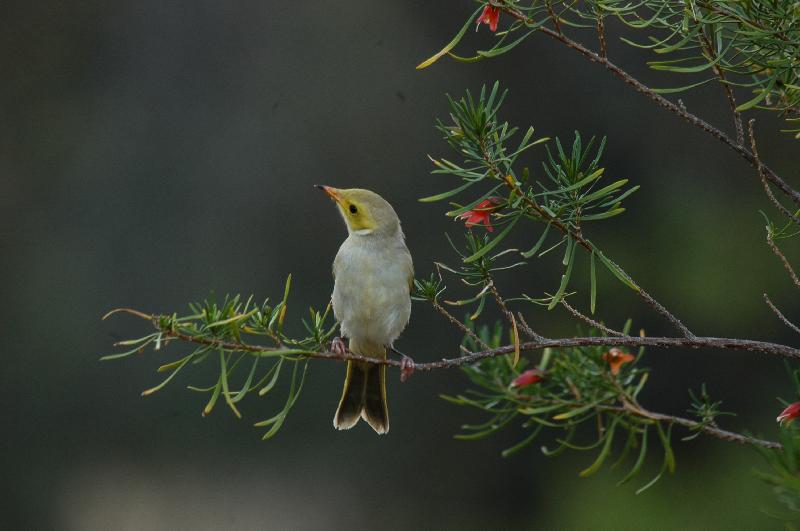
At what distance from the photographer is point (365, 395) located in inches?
80.8

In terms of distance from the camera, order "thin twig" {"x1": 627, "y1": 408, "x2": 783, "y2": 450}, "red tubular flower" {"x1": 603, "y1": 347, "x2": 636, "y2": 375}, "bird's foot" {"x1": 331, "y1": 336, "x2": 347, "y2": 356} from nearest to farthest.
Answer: "thin twig" {"x1": 627, "y1": 408, "x2": 783, "y2": 450}
"red tubular flower" {"x1": 603, "y1": 347, "x2": 636, "y2": 375}
"bird's foot" {"x1": 331, "y1": 336, "x2": 347, "y2": 356}

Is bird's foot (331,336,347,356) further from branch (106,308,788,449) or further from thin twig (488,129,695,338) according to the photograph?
thin twig (488,129,695,338)

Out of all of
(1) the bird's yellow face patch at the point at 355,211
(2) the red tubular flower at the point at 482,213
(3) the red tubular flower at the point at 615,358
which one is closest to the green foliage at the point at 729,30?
(2) the red tubular flower at the point at 482,213

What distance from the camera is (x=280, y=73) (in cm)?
499

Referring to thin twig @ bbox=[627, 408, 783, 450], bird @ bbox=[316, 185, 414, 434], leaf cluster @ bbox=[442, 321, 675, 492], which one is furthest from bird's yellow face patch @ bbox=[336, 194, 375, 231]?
thin twig @ bbox=[627, 408, 783, 450]

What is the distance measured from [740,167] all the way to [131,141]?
10.7 ft

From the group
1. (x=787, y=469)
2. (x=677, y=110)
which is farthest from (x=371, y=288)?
(x=787, y=469)

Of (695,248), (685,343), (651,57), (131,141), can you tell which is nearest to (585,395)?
(685,343)

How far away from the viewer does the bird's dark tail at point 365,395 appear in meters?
1.95

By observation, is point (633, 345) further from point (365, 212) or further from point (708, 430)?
point (365, 212)

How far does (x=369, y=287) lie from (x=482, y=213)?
3.25 ft

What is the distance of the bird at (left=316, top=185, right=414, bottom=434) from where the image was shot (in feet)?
6.63

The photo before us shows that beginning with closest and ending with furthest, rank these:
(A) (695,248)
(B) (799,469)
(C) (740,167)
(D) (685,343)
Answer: (B) (799,469) < (D) (685,343) < (A) (695,248) < (C) (740,167)

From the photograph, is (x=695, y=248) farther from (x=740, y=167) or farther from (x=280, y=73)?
(x=280, y=73)
